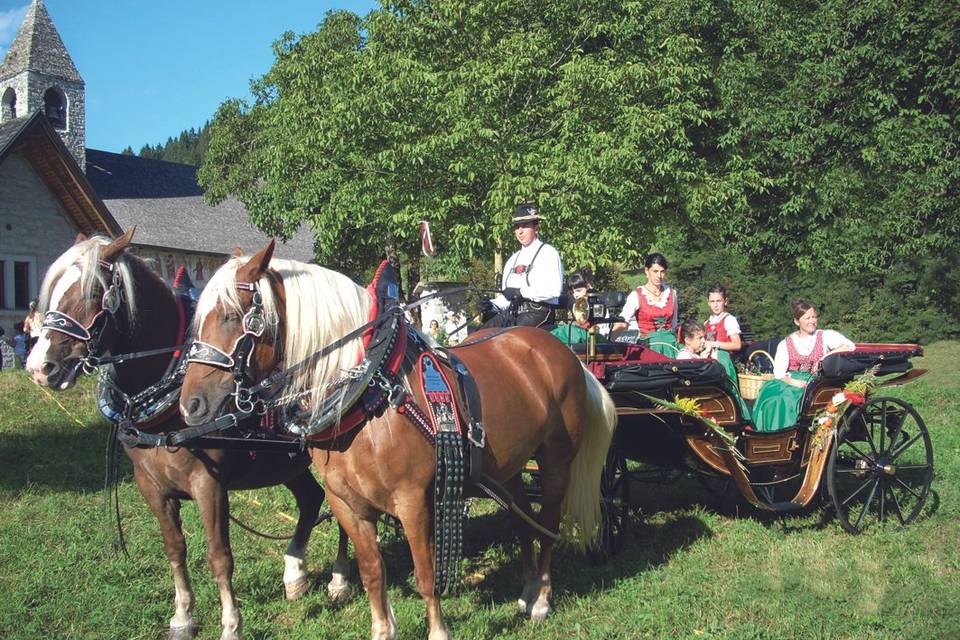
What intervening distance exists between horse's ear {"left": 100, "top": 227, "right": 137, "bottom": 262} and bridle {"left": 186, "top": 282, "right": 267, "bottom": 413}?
103 cm

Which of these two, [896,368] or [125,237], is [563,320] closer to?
[896,368]

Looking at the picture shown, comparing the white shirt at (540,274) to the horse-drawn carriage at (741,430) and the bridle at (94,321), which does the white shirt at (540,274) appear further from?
the bridle at (94,321)

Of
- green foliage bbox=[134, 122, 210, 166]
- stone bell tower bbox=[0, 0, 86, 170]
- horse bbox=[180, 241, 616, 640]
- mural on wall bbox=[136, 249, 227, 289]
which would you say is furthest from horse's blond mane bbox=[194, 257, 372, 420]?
green foliage bbox=[134, 122, 210, 166]

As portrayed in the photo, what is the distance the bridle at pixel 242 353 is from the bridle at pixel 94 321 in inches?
33.5

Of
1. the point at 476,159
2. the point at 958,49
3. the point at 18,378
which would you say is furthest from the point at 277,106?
the point at 958,49

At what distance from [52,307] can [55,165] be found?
15.7m

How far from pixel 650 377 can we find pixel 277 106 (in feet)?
57.6

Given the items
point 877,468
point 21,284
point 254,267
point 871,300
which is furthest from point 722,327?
point 21,284

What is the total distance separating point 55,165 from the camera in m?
17.6

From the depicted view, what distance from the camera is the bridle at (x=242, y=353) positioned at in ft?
11.1

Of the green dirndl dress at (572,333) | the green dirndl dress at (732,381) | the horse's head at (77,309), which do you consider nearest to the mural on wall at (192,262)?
the green dirndl dress at (572,333)

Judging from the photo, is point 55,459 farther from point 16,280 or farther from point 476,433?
point 16,280

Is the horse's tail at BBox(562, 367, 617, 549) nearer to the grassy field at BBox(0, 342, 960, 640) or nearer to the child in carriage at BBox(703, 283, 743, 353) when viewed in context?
the grassy field at BBox(0, 342, 960, 640)

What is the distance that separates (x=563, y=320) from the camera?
19.8ft
